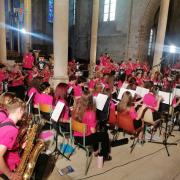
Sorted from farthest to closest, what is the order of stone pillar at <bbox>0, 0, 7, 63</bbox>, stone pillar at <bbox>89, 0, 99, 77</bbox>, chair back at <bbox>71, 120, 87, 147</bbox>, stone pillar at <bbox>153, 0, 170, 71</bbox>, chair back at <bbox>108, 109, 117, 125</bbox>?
stone pillar at <bbox>89, 0, 99, 77</bbox> → stone pillar at <bbox>153, 0, 170, 71</bbox> → stone pillar at <bbox>0, 0, 7, 63</bbox> → chair back at <bbox>108, 109, 117, 125</bbox> → chair back at <bbox>71, 120, 87, 147</bbox>

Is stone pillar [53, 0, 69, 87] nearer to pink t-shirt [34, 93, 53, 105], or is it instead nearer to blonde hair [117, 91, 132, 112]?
pink t-shirt [34, 93, 53, 105]

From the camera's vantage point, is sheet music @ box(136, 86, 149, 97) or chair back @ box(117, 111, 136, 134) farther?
sheet music @ box(136, 86, 149, 97)

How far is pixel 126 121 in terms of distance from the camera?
14.9 feet

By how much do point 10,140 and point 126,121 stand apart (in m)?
2.86

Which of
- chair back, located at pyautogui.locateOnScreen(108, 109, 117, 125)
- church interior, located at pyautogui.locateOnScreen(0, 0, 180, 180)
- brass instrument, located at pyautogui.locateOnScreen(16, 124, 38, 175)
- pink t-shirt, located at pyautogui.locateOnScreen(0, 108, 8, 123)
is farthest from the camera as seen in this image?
chair back, located at pyautogui.locateOnScreen(108, 109, 117, 125)

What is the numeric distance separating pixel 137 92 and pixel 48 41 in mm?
18858

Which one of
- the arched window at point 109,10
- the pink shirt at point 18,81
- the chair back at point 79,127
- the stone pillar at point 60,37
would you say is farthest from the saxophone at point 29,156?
the arched window at point 109,10

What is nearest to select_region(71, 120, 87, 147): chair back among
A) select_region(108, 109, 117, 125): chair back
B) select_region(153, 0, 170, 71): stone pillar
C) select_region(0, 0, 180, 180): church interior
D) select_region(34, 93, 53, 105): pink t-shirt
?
select_region(0, 0, 180, 180): church interior

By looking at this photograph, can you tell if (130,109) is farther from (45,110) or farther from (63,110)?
(45,110)

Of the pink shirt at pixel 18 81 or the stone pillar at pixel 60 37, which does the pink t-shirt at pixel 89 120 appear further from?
the pink shirt at pixel 18 81

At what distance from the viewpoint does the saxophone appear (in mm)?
2449

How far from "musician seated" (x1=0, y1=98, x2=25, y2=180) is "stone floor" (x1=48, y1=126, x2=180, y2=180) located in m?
1.38

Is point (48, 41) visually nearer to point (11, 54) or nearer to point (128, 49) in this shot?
point (11, 54)

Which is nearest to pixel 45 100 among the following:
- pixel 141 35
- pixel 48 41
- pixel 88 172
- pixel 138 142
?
pixel 88 172
